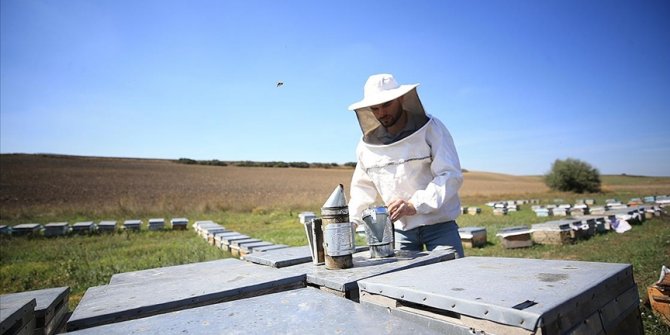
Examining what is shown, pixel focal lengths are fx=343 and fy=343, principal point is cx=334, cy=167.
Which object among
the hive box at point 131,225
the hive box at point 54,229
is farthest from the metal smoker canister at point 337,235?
the hive box at point 54,229

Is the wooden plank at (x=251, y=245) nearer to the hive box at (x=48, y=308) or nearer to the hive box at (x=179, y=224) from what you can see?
the hive box at (x=48, y=308)

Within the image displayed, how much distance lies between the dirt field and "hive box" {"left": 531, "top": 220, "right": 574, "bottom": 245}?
16696mm

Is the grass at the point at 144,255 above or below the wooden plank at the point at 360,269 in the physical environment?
below

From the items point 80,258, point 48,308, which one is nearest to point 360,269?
point 48,308

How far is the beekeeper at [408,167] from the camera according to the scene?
2.37m

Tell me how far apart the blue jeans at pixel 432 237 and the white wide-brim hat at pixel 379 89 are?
1.07 meters

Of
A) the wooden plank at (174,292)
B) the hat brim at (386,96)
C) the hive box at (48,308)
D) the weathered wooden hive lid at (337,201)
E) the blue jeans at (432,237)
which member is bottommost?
the hive box at (48,308)

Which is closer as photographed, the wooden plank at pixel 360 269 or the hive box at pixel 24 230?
the wooden plank at pixel 360 269

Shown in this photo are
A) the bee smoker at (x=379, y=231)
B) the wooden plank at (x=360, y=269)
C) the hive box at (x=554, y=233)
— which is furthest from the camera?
the hive box at (x=554, y=233)

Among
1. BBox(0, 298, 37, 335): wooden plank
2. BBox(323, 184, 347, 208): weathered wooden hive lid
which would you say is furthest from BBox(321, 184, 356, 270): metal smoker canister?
BBox(0, 298, 37, 335): wooden plank

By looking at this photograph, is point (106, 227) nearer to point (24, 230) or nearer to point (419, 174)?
point (24, 230)

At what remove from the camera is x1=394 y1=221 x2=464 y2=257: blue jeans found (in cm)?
264

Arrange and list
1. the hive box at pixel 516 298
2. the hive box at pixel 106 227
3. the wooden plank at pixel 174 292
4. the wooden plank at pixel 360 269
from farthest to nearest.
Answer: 1. the hive box at pixel 106 227
2. the wooden plank at pixel 360 269
3. the wooden plank at pixel 174 292
4. the hive box at pixel 516 298

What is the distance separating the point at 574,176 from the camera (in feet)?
119
